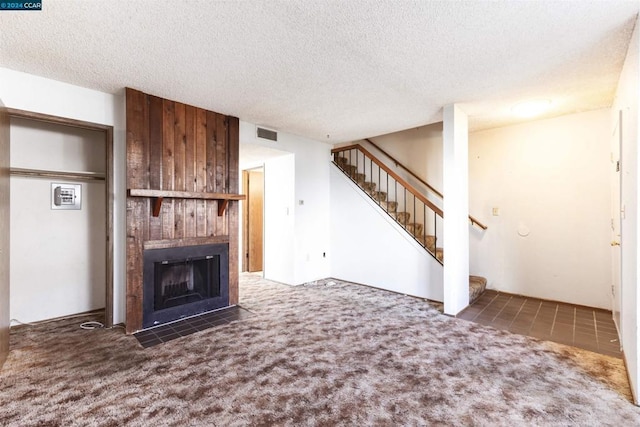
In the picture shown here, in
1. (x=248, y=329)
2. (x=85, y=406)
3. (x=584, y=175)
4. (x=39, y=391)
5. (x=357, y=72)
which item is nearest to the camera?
(x=85, y=406)

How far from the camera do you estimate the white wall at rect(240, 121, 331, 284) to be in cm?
503

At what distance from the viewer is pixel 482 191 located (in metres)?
4.79

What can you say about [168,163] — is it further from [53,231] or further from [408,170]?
[408,170]

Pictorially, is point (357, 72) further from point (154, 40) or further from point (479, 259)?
point (479, 259)

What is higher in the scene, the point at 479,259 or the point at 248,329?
the point at 479,259

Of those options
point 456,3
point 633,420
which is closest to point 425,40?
point 456,3

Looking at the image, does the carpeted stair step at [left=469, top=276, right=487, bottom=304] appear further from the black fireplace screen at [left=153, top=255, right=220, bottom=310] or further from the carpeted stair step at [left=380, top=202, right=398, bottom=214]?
the black fireplace screen at [left=153, top=255, right=220, bottom=310]

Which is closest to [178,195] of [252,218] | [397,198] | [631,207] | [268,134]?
[268,134]

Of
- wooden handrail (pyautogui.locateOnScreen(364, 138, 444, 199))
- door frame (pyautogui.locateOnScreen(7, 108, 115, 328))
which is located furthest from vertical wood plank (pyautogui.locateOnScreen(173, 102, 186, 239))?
wooden handrail (pyautogui.locateOnScreen(364, 138, 444, 199))

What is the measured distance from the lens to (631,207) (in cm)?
211

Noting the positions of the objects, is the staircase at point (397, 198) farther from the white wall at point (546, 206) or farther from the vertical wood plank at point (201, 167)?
the vertical wood plank at point (201, 167)

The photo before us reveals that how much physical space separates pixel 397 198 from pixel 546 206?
2.27 m

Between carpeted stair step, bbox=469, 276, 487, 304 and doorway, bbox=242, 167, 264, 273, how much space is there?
3851 millimetres

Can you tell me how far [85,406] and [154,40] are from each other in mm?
2608
